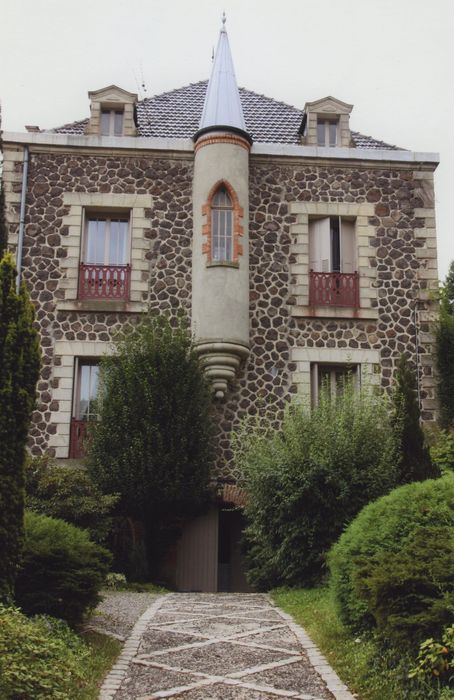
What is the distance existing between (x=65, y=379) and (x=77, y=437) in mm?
1214

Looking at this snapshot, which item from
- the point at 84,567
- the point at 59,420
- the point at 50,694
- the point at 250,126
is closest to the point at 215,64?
the point at 250,126

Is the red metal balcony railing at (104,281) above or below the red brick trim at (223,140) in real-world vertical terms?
below

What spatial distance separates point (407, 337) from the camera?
1911cm

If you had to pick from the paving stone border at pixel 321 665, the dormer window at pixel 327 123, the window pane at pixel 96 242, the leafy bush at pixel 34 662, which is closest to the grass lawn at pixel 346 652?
the paving stone border at pixel 321 665

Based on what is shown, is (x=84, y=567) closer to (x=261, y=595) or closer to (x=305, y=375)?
(x=261, y=595)

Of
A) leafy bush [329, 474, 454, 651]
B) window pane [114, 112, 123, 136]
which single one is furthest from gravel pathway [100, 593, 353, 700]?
window pane [114, 112, 123, 136]

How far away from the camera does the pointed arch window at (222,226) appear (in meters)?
18.8

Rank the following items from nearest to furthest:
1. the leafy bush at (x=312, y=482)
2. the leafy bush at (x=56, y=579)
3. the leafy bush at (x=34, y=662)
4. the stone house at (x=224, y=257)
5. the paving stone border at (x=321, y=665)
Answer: the leafy bush at (x=34, y=662) → the paving stone border at (x=321, y=665) → the leafy bush at (x=56, y=579) → the leafy bush at (x=312, y=482) → the stone house at (x=224, y=257)

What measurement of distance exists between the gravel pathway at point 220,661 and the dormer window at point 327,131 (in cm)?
1202

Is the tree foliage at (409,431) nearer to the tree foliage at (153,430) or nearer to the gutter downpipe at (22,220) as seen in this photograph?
the tree foliage at (153,430)

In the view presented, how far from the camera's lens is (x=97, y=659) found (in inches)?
344

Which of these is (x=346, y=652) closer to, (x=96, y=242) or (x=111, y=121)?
(x=96, y=242)

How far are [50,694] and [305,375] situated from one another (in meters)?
12.3

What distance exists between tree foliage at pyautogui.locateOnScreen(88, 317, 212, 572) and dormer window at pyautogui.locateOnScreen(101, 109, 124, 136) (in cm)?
527
